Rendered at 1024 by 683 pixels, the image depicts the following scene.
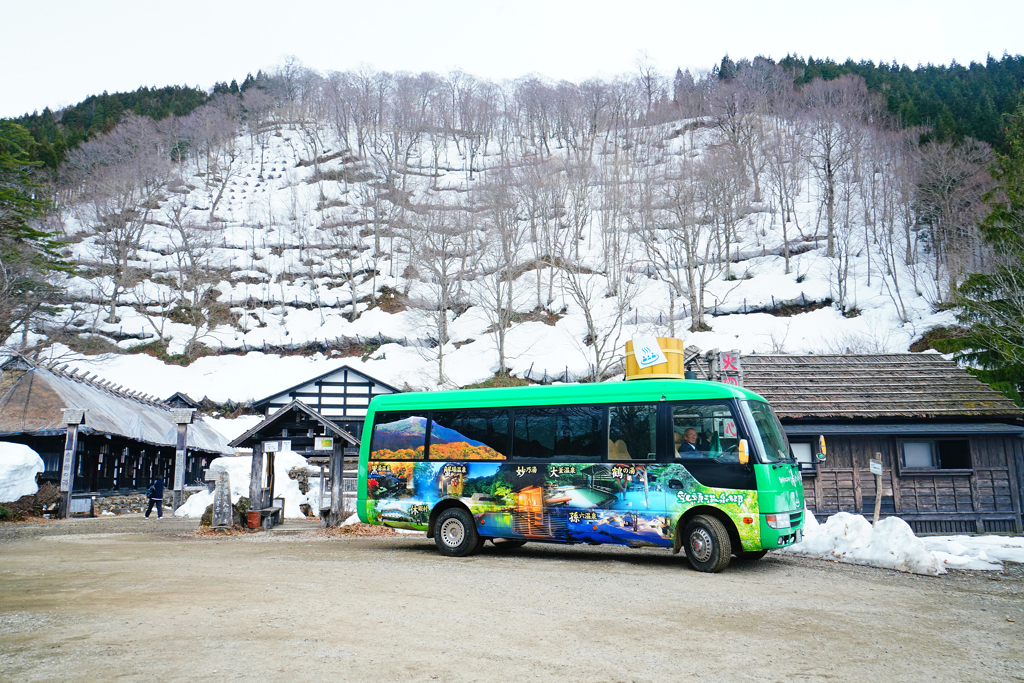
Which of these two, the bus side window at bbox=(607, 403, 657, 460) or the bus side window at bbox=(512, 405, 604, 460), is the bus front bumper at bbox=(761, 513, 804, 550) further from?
the bus side window at bbox=(512, 405, 604, 460)

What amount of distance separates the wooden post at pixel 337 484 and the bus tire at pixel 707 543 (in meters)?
10.7

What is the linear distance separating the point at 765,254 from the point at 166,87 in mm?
85806

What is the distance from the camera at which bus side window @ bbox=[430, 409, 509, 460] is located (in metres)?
11.9

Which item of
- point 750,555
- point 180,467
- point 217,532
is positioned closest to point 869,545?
point 750,555

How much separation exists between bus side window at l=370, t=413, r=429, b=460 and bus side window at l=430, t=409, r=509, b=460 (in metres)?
0.27

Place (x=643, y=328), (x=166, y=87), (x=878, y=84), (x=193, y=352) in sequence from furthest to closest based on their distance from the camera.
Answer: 1. (x=166, y=87)
2. (x=878, y=84)
3. (x=193, y=352)
4. (x=643, y=328)

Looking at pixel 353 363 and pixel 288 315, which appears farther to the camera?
pixel 288 315

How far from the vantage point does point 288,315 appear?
53.6m

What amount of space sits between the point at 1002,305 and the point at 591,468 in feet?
56.9

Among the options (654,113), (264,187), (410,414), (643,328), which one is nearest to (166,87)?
(264,187)

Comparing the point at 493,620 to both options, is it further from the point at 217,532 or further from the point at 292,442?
the point at 292,442

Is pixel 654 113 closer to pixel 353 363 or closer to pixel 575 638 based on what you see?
pixel 353 363

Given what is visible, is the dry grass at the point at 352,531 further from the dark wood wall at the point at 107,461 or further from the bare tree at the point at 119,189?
the bare tree at the point at 119,189

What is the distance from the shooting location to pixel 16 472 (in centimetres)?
2077
